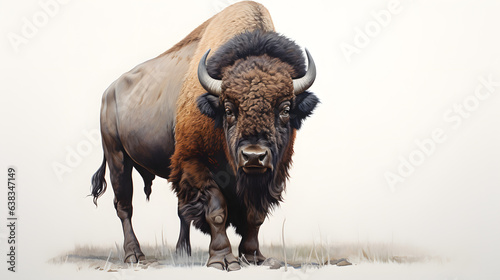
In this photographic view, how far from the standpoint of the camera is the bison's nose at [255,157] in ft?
18.5

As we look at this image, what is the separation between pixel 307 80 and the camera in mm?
6254

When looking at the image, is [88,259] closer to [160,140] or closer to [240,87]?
[160,140]

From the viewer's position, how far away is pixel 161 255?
295 inches

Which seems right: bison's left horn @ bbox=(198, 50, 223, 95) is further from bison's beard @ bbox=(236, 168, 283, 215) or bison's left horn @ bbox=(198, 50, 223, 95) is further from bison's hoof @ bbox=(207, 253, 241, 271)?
bison's hoof @ bbox=(207, 253, 241, 271)

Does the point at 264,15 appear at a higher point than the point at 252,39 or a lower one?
higher

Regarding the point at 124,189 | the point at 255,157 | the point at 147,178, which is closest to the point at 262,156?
the point at 255,157

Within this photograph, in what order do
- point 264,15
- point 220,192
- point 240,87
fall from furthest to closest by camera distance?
point 264,15
point 220,192
point 240,87

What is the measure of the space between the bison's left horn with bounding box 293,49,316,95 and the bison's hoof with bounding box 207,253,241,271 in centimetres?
160

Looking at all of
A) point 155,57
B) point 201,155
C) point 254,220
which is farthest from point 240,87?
point 155,57

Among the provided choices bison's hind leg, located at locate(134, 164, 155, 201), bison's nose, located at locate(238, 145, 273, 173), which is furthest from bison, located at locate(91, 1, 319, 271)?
bison's hind leg, located at locate(134, 164, 155, 201)

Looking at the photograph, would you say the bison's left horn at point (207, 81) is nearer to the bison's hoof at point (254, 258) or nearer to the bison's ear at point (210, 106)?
the bison's ear at point (210, 106)

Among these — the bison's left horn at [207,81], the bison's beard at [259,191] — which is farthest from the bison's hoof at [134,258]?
the bison's left horn at [207,81]

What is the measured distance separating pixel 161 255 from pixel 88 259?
776 mm

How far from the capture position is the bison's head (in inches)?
227
